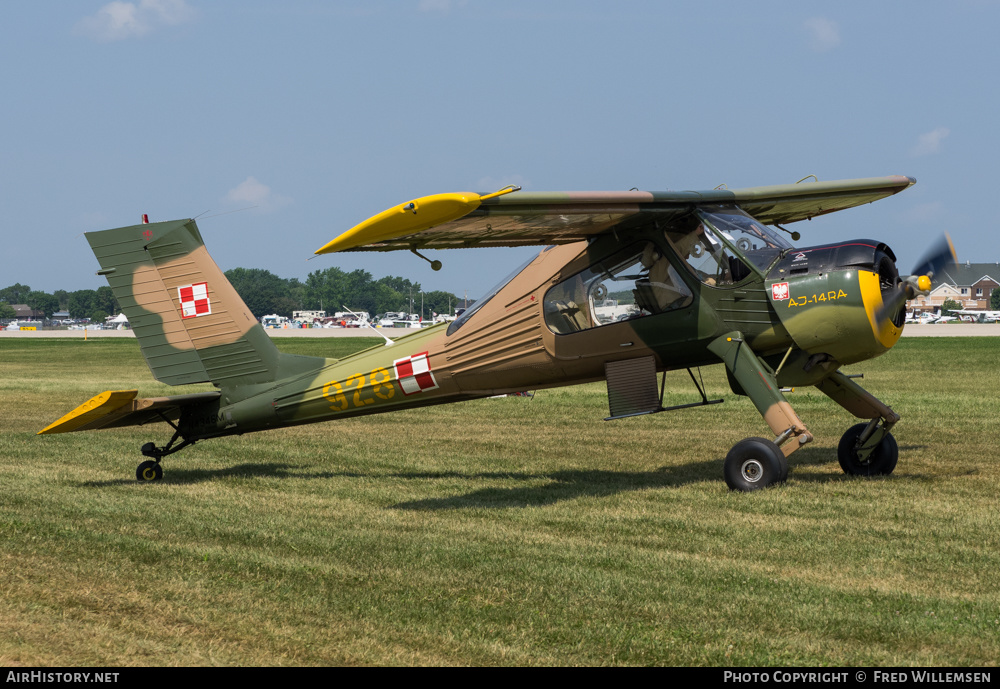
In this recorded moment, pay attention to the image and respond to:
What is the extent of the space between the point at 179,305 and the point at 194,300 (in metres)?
0.19

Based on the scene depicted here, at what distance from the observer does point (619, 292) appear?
11.4 metres

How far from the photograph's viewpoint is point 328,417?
12.8 m

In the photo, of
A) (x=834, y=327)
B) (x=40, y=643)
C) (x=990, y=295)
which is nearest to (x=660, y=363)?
(x=834, y=327)

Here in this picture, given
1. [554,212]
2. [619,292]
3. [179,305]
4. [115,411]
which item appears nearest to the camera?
[554,212]

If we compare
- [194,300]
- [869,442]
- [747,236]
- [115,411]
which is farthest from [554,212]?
[115,411]

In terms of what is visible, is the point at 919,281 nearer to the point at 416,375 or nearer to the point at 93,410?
the point at 416,375

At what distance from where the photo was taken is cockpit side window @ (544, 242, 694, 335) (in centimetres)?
1123

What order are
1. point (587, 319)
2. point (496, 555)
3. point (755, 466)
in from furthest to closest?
point (587, 319) < point (755, 466) < point (496, 555)

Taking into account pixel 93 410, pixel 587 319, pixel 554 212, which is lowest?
pixel 93 410

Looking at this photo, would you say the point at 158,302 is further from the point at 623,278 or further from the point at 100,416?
the point at 623,278

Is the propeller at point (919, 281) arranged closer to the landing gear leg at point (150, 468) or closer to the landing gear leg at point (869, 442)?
the landing gear leg at point (869, 442)

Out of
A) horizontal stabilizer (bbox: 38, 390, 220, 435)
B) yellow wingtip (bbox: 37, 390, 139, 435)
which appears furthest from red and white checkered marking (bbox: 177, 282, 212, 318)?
yellow wingtip (bbox: 37, 390, 139, 435)

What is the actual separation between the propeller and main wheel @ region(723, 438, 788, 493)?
5.64ft

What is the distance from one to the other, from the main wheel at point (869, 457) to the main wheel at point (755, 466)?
1695 mm
